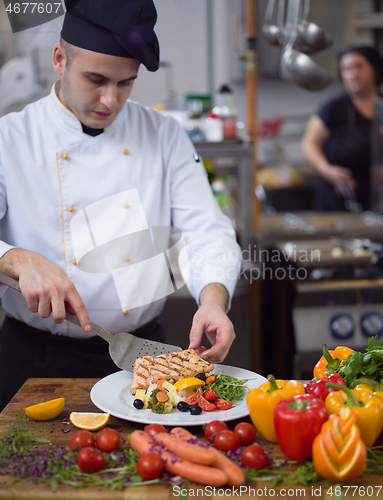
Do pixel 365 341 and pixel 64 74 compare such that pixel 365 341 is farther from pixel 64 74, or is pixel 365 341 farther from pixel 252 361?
pixel 64 74

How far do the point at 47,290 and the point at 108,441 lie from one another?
1.04ft

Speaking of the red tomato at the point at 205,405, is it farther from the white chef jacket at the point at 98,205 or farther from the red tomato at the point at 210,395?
the white chef jacket at the point at 98,205

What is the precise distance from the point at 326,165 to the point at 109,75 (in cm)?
209

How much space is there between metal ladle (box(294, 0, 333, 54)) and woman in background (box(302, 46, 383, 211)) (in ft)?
3.39

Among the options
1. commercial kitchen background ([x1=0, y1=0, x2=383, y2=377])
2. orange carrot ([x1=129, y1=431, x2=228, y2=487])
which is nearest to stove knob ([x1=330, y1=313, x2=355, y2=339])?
commercial kitchen background ([x1=0, y1=0, x2=383, y2=377])

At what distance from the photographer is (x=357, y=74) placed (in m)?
2.74

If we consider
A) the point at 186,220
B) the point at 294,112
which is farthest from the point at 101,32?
the point at 294,112

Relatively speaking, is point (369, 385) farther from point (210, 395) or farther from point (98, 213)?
point (98, 213)

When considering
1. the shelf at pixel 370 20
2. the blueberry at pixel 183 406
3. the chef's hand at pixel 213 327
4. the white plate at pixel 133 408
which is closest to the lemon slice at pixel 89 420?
the white plate at pixel 133 408

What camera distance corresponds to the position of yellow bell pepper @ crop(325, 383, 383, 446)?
751 millimetres

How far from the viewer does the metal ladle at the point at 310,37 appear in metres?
1.75

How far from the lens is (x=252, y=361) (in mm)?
2086

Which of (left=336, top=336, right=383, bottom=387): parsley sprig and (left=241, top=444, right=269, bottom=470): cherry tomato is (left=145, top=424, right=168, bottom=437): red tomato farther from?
(left=336, top=336, right=383, bottom=387): parsley sprig

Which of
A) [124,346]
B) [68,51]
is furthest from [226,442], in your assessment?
[68,51]
